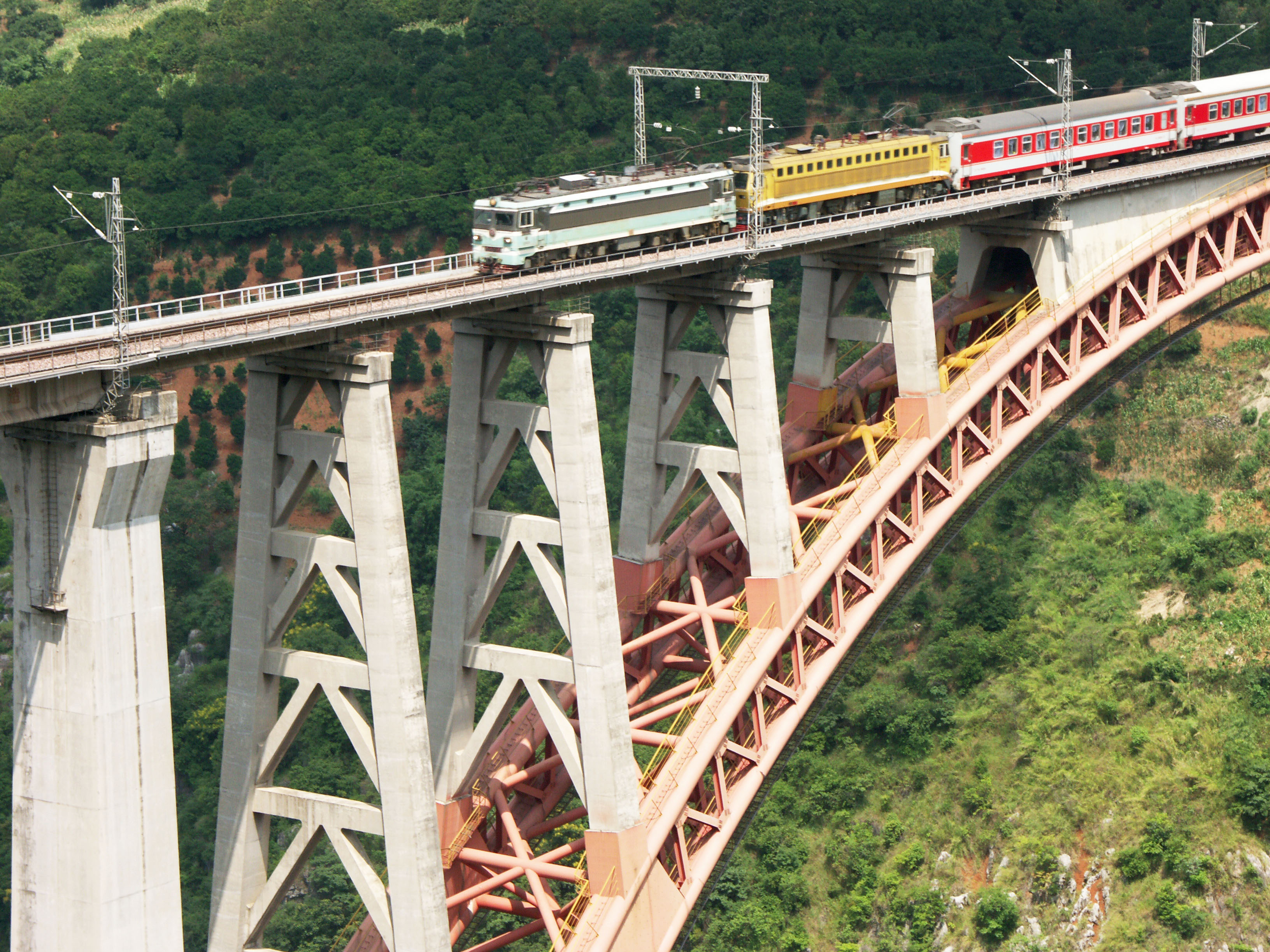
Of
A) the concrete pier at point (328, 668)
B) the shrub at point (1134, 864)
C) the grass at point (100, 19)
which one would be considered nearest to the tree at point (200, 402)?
the grass at point (100, 19)

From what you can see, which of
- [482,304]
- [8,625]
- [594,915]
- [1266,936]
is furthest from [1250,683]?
[8,625]

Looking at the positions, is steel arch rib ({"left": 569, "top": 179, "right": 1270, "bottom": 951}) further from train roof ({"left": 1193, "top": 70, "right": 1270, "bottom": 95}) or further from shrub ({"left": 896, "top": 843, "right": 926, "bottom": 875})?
shrub ({"left": 896, "top": 843, "right": 926, "bottom": 875})

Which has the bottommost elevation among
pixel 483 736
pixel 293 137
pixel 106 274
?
pixel 483 736

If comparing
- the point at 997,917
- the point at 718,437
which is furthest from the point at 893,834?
the point at 718,437

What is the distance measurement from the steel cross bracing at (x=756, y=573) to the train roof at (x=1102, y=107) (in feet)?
15.0

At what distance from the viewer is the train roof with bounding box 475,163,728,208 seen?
4919 cm

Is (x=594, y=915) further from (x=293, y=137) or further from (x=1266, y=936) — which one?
(x=293, y=137)

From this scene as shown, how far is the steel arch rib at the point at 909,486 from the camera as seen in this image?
1950 inches

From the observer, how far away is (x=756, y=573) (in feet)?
175

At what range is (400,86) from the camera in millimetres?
136250

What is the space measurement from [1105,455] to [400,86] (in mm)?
69438

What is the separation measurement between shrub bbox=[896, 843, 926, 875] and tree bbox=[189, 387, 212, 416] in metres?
64.0

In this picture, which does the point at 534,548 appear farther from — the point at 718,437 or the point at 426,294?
the point at 718,437

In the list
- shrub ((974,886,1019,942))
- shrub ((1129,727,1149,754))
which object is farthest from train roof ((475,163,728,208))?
shrub ((974,886,1019,942))
